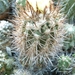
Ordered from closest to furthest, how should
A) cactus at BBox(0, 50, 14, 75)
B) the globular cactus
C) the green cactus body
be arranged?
cactus at BBox(0, 50, 14, 75) → the globular cactus → the green cactus body

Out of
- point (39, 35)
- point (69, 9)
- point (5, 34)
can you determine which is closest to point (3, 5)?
point (5, 34)

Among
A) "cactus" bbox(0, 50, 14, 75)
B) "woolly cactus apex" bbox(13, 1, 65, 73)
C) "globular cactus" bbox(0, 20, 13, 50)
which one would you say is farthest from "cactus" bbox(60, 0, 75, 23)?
"cactus" bbox(0, 50, 14, 75)

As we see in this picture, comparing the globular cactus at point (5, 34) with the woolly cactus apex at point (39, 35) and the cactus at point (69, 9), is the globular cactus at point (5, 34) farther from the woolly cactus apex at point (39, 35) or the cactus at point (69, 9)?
the cactus at point (69, 9)

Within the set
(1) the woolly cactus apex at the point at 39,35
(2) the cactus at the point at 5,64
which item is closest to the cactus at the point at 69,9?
(1) the woolly cactus apex at the point at 39,35

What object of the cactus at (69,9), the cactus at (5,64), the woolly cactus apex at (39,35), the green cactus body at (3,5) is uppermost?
the green cactus body at (3,5)

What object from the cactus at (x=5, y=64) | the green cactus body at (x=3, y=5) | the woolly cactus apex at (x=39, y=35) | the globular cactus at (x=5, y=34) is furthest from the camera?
the green cactus body at (x=3, y=5)

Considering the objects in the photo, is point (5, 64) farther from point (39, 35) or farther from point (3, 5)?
point (3, 5)

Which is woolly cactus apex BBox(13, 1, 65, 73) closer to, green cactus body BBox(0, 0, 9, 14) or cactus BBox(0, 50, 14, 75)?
cactus BBox(0, 50, 14, 75)

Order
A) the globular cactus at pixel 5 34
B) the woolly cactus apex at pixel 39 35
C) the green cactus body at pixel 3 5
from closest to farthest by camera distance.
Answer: the woolly cactus apex at pixel 39 35 < the globular cactus at pixel 5 34 < the green cactus body at pixel 3 5

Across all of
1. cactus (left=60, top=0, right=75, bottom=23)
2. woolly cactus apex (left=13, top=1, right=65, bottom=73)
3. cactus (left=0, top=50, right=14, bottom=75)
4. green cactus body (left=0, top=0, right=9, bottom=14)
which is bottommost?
cactus (left=0, top=50, right=14, bottom=75)
